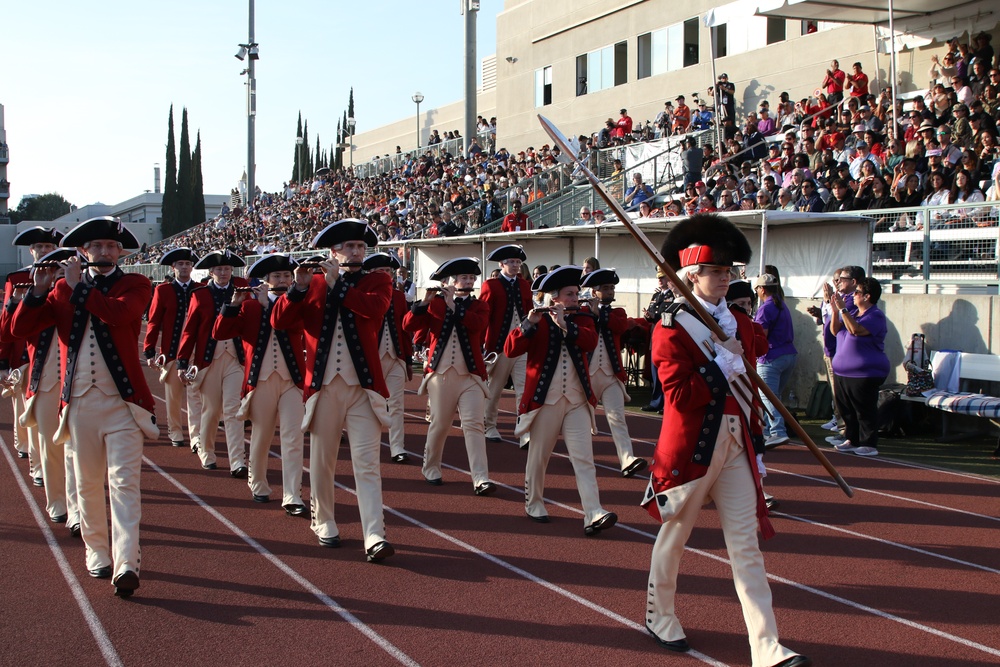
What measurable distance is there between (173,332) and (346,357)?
4634mm

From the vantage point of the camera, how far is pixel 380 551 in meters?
5.96

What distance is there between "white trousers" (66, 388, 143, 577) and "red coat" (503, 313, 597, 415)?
2760mm

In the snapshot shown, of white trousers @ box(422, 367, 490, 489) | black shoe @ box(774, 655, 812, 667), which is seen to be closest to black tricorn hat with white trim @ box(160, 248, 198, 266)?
white trousers @ box(422, 367, 490, 489)

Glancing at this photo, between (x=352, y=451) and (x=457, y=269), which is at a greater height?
(x=457, y=269)

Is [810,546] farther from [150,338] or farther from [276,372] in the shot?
[150,338]

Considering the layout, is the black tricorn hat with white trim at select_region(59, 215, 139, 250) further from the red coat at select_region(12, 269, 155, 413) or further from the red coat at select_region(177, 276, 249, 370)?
the red coat at select_region(177, 276, 249, 370)

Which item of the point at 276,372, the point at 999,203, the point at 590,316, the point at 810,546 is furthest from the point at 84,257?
the point at 999,203

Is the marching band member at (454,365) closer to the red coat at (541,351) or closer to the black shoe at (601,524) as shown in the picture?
the red coat at (541,351)

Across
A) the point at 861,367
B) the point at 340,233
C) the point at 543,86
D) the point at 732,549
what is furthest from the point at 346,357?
the point at 543,86

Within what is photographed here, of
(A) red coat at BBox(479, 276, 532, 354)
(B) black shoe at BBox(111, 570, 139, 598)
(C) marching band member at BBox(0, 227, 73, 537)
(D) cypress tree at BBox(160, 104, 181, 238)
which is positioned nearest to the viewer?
(B) black shoe at BBox(111, 570, 139, 598)

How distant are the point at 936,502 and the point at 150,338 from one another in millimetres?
8055

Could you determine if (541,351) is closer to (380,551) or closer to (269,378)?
(380,551)

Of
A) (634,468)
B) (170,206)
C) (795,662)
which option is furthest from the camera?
(170,206)

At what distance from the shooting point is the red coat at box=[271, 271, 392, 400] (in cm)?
620
